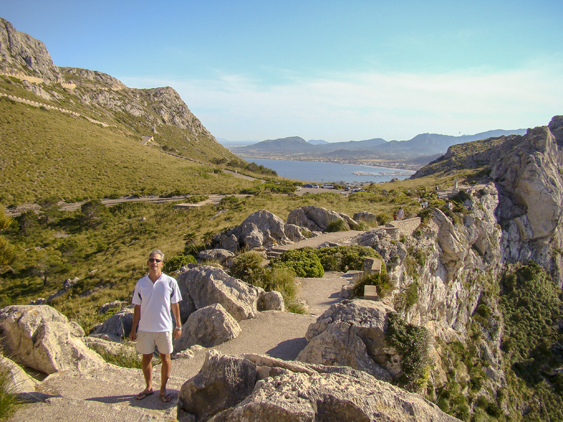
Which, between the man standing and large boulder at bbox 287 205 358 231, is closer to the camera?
the man standing

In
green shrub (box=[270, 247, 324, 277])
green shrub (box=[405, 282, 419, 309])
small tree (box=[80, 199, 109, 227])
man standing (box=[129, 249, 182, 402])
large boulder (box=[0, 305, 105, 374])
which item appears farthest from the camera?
small tree (box=[80, 199, 109, 227])

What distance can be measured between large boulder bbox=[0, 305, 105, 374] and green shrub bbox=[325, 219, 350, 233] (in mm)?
18233

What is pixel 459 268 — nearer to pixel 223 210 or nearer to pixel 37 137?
pixel 223 210

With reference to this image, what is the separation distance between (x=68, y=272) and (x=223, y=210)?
16125 millimetres

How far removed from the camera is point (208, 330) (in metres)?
7.30

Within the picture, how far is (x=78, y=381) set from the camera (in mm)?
4887

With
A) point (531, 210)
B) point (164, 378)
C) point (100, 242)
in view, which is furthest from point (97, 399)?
point (531, 210)

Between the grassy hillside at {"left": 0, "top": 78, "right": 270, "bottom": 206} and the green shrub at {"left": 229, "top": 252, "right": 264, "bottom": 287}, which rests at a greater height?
the grassy hillside at {"left": 0, "top": 78, "right": 270, "bottom": 206}

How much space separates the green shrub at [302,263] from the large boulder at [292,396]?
929 centimetres

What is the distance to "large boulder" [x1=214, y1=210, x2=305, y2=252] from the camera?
18.9m

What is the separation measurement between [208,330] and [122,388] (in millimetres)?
2568

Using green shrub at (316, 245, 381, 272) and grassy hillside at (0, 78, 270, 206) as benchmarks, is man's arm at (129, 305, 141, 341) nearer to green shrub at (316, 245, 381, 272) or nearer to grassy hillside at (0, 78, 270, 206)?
green shrub at (316, 245, 381, 272)

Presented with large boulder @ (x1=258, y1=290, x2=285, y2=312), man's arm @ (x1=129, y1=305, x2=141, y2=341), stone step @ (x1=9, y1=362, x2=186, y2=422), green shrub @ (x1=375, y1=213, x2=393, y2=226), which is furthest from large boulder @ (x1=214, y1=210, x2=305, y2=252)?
man's arm @ (x1=129, y1=305, x2=141, y2=341)

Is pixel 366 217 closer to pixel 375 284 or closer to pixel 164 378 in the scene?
pixel 375 284
